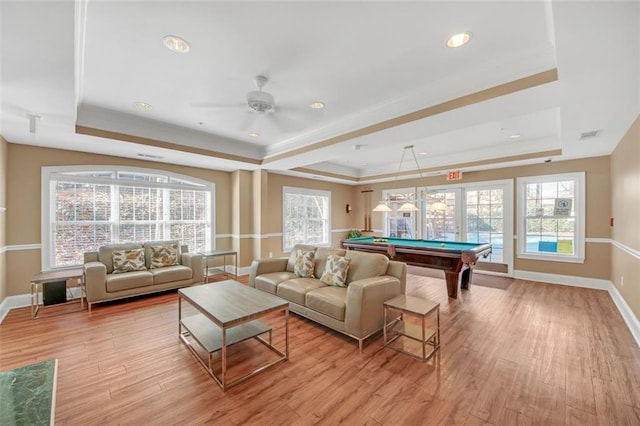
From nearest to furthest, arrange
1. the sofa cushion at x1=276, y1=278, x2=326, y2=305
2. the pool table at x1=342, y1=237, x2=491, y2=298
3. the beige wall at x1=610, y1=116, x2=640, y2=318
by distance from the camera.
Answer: the beige wall at x1=610, y1=116, x2=640, y2=318 < the sofa cushion at x1=276, y1=278, x2=326, y2=305 < the pool table at x1=342, y1=237, x2=491, y2=298

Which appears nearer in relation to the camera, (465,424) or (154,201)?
(465,424)

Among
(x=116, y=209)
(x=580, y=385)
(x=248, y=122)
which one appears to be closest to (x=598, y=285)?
(x=580, y=385)

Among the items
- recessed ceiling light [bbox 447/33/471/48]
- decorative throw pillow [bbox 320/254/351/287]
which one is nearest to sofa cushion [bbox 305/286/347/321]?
decorative throw pillow [bbox 320/254/351/287]

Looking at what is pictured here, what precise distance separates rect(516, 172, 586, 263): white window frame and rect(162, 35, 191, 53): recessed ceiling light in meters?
6.67

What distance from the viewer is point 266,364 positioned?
8.23 ft

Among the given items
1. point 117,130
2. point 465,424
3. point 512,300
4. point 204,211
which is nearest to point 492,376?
point 465,424

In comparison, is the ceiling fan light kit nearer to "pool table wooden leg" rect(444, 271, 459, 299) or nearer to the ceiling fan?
the ceiling fan

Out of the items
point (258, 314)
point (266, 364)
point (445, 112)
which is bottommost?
point (266, 364)

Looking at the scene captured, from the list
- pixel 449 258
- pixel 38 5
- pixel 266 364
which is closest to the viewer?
pixel 38 5

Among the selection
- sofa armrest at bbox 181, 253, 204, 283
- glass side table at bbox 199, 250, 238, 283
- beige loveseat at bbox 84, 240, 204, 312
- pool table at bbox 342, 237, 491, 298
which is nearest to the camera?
beige loveseat at bbox 84, 240, 204, 312

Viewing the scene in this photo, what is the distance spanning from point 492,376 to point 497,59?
9.33 ft

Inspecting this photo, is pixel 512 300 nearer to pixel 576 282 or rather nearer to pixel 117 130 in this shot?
pixel 576 282

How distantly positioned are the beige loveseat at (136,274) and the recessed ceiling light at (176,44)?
11.4ft

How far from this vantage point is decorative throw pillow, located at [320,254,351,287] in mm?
3469
